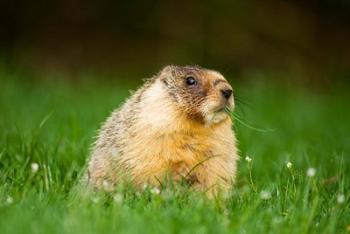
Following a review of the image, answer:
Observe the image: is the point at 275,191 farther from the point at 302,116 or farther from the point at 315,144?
the point at 302,116

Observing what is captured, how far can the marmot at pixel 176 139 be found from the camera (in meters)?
6.11

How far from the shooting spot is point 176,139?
6.23 m

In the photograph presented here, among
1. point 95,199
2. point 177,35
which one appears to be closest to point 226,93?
point 95,199

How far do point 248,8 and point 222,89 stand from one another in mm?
8595

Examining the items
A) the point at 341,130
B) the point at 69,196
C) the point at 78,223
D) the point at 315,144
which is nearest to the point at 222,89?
the point at 69,196

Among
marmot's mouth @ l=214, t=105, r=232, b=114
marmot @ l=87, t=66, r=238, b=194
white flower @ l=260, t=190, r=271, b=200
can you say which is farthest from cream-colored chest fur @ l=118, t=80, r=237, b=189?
white flower @ l=260, t=190, r=271, b=200

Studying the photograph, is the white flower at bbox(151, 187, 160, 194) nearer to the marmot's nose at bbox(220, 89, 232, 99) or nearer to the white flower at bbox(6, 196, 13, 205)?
the white flower at bbox(6, 196, 13, 205)

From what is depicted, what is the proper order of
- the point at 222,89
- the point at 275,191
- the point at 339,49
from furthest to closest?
the point at 339,49 < the point at 222,89 < the point at 275,191

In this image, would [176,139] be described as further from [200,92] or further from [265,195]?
[265,195]

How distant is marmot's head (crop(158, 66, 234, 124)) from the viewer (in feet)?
20.6

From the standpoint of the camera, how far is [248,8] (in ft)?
48.4

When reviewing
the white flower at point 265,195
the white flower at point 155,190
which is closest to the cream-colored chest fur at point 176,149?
the white flower at point 155,190

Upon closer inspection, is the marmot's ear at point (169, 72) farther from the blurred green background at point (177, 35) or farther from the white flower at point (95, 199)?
the blurred green background at point (177, 35)

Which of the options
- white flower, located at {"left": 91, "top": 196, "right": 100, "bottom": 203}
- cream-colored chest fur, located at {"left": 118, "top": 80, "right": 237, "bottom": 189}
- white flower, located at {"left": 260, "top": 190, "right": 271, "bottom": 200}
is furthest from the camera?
cream-colored chest fur, located at {"left": 118, "top": 80, "right": 237, "bottom": 189}
